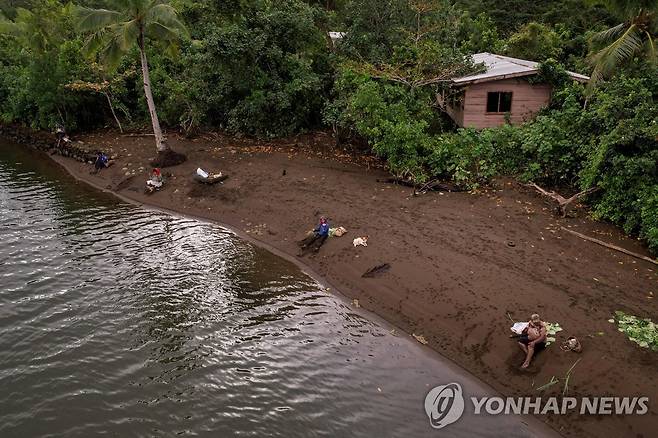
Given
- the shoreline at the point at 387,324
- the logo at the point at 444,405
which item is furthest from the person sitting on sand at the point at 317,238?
the logo at the point at 444,405

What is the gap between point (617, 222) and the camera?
1689cm

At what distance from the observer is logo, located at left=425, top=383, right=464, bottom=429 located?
1084 cm

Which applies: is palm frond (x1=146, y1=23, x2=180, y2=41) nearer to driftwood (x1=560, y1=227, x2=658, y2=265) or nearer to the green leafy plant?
driftwood (x1=560, y1=227, x2=658, y2=265)

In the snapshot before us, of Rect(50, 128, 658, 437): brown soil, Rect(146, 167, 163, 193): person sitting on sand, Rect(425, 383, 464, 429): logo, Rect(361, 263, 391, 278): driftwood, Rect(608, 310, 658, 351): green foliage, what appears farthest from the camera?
Rect(146, 167, 163, 193): person sitting on sand

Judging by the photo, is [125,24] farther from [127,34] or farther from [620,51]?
[620,51]

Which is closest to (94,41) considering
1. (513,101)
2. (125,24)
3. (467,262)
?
(125,24)

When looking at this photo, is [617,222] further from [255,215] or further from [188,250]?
[188,250]

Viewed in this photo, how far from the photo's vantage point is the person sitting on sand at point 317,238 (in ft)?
58.9

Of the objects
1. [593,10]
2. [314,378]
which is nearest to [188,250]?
[314,378]

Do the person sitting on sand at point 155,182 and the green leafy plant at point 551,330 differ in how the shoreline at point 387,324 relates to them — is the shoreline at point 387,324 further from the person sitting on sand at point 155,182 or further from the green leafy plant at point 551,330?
the green leafy plant at point 551,330

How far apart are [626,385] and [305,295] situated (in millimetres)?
9257

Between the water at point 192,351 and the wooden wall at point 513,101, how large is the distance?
1339 cm

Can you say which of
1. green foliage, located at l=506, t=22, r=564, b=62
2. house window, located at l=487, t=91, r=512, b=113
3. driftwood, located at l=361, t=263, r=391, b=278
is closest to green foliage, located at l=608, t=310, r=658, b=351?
driftwood, located at l=361, t=263, r=391, b=278

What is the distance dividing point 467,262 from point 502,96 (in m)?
12.5
